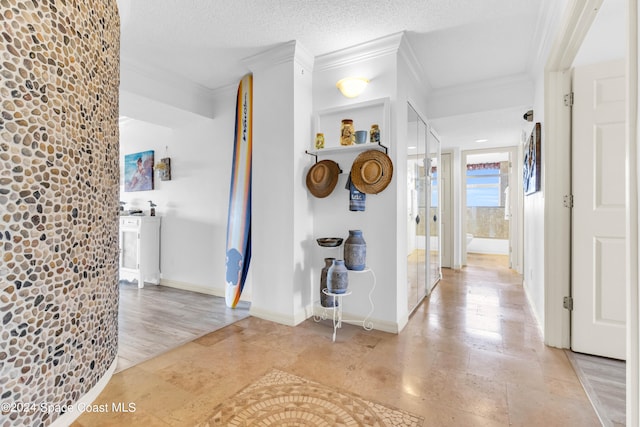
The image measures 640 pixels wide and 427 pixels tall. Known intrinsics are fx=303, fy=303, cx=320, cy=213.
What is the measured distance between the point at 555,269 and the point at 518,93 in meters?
2.07

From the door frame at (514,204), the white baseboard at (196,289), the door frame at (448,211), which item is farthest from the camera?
the door frame at (448,211)

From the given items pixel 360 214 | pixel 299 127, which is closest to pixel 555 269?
pixel 360 214

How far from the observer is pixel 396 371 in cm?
195

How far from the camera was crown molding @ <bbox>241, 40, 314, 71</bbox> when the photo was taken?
2719 mm

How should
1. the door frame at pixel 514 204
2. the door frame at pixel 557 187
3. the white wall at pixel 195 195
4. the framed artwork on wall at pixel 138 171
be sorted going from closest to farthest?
the door frame at pixel 557 187 < the white wall at pixel 195 195 < the framed artwork on wall at pixel 138 171 < the door frame at pixel 514 204

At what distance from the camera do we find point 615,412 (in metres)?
1.55

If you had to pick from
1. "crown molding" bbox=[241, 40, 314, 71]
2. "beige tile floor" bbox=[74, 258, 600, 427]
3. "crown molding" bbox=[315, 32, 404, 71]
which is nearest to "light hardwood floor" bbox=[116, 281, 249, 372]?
"beige tile floor" bbox=[74, 258, 600, 427]

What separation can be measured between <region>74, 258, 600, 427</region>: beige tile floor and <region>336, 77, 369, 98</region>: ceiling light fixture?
208 centimetres

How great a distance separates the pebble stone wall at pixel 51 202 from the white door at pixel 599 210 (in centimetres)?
272

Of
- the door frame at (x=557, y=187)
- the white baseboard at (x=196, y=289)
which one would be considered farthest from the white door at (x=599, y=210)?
the white baseboard at (x=196, y=289)

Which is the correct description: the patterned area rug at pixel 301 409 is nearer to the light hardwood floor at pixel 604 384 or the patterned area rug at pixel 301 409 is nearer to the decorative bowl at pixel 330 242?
the light hardwood floor at pixel 604 384

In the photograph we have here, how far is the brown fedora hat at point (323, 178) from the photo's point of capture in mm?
2797

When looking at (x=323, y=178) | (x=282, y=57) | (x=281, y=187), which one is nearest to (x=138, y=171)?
(x=281, y=187)

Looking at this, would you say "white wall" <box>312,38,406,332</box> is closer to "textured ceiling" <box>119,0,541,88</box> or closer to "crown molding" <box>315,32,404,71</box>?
"crown molding" <box>315,32,404,71</box>
